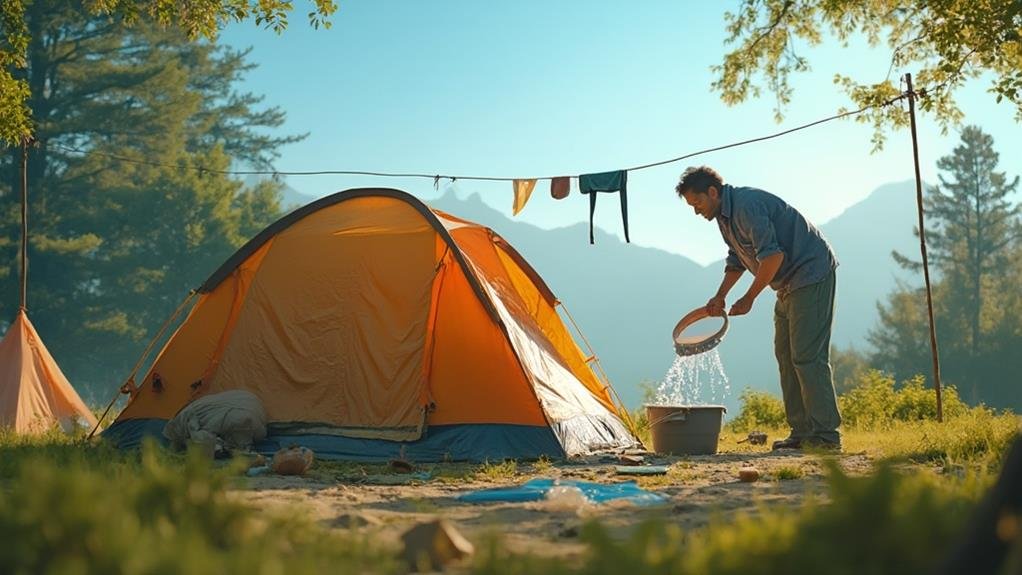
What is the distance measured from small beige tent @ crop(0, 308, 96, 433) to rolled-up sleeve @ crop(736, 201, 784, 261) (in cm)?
643

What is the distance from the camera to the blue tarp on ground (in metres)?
4.53

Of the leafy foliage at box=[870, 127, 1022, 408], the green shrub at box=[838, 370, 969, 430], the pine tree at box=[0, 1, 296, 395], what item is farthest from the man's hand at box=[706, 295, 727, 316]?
the leafy foliage at box=[870, 127, 1022, 408]

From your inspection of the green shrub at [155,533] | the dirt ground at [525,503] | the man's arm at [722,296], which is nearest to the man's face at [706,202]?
the man's arm at [722,296]

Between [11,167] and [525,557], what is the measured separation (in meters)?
27.6

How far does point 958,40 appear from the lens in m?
Answer: 9.64

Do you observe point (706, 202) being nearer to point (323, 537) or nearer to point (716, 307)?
point (716, 307)

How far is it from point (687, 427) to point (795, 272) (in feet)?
4.50

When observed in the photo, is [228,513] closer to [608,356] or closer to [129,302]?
[129,302]

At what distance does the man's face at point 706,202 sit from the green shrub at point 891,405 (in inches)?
158

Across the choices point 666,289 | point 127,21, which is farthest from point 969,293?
point 666,289

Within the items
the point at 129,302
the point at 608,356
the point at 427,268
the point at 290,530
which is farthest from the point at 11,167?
the point at 608,356

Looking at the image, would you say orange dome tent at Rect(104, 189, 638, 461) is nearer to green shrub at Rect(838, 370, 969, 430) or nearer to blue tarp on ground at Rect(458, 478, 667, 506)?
blue tarp on ground at Rect(458, 478, 667, 506)

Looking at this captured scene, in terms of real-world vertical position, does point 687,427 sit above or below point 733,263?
below

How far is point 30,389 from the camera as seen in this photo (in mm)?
10039
